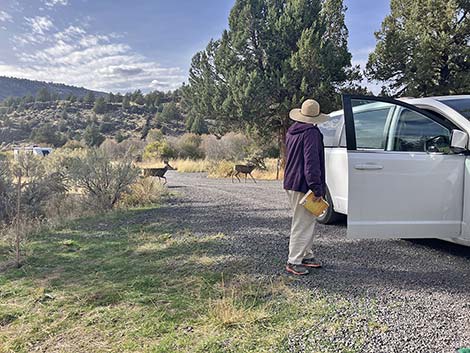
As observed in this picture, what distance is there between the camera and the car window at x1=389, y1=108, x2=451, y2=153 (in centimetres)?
404

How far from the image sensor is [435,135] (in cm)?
410

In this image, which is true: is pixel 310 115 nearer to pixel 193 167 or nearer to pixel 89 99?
pixel 193 167

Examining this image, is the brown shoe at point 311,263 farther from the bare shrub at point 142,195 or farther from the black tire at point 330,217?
the bare shrub at point 142,195

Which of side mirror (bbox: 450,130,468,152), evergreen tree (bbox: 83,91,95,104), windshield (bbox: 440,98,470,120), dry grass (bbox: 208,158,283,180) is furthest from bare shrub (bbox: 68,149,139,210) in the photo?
evergreen tree (bbox: 83,91,95,104)

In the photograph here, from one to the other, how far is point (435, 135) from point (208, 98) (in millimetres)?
Result: 14722

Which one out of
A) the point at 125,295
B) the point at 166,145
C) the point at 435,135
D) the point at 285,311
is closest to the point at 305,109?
the point at 435,135

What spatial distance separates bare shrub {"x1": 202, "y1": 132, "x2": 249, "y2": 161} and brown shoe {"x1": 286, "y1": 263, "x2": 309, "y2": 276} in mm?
19277

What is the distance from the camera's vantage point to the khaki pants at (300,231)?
4.01 m

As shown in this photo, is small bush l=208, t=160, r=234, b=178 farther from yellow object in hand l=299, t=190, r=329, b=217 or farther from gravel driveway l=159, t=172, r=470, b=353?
yellow object in hand l=299, t=190, r=329, b=217

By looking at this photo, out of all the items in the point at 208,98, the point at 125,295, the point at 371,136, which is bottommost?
the point at 125,295

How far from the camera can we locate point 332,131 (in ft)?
19.4

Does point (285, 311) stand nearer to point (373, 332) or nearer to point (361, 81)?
point (373, 332)

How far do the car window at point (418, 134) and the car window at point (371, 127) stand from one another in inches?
5.9

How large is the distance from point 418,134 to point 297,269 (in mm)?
2026
